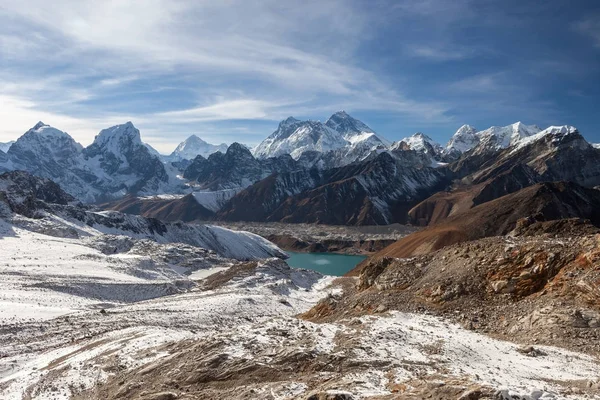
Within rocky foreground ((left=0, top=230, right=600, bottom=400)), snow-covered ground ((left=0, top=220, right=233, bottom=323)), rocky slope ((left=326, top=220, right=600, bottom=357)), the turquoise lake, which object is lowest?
the turquoise lake

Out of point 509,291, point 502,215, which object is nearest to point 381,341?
point 509,291

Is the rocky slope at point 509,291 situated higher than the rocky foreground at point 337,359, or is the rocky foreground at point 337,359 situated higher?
the rocky slope at point 509,291

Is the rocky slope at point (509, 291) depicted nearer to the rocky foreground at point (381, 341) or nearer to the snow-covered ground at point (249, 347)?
the rocky foreground at point (381, 341)

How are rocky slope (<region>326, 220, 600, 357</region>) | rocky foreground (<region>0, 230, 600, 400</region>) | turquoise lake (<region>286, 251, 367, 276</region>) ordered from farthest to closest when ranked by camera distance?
turquoise lake (<region>286, 251, 367, 276</region>), rocky slope (<region>326, 220, 600, 357</region>), rocky foreground (<region>0, 230, 600, 400</region>)

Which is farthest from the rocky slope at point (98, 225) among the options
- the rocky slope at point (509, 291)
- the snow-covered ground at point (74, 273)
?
the rocky slope at point (509, 291)

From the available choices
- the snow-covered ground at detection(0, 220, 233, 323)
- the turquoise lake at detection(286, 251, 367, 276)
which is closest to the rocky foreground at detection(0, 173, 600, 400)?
the snow-covered ground at detection(0, 220, 233, 323)

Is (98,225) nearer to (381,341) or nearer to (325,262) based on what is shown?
(325,262)

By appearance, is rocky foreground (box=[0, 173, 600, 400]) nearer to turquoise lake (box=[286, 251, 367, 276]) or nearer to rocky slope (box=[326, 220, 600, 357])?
rocky slope (box=[326, 220, 600, 357])

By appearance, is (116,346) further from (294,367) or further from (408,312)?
(408,312)
